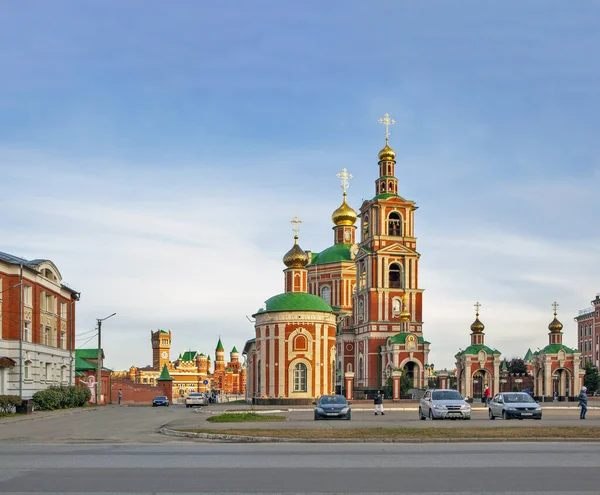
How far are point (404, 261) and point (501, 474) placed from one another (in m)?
72.5

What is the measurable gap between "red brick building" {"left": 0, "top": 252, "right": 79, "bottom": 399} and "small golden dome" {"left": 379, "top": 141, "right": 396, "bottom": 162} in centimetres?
3740

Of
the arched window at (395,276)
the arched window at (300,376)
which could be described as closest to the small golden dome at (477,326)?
the arched window at (395,276)

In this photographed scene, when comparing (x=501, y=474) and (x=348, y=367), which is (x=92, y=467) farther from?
(x=348, y=367)

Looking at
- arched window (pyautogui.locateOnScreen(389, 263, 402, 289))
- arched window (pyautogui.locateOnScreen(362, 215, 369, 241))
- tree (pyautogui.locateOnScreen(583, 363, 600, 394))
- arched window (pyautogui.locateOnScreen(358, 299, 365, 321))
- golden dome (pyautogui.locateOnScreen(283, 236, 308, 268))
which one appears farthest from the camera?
tree (pyautogui.locateOnScreen(583, 363, 600, 394))

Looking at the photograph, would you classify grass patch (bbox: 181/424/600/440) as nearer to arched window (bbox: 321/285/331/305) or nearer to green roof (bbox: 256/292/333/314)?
green roof (bbox: 256/292/333/314)

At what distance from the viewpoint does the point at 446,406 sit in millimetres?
35438

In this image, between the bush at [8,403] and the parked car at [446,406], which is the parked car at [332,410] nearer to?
the parked car at [446,406]

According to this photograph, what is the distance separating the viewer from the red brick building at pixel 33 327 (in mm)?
49781

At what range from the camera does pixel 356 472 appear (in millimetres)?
15734

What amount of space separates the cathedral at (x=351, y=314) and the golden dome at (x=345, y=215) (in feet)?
0.39

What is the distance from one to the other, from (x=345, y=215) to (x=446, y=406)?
67.5 metres

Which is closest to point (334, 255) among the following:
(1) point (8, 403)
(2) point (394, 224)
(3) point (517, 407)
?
(2) point (394, 224)

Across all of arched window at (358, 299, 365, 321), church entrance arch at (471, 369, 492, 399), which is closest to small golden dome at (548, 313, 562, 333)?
church entrance arch at (471, 369, 492, 399)

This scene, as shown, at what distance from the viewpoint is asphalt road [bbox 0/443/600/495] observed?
1365cm
